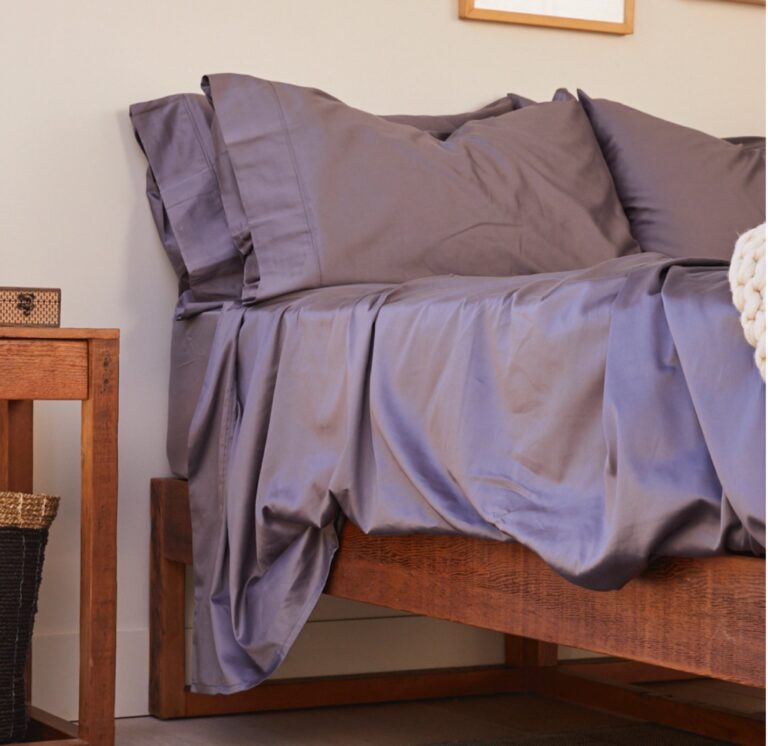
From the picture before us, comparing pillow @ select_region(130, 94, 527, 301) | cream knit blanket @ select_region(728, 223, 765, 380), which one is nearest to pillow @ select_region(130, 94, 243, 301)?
pillow @ select_region(130, 94, 527, 301)

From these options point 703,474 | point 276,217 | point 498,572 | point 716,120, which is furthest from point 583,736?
point 716,120

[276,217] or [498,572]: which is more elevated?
[276,217]

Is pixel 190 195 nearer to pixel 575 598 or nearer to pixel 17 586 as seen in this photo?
pixel 17 586

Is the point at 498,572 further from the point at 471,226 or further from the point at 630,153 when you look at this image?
the point at 630,153

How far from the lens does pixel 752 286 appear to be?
3.23ft

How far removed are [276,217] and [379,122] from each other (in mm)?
267

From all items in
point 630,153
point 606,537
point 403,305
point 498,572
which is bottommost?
point 498,572

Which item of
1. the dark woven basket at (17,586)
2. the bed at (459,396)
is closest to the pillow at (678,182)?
the bed at (459,396)

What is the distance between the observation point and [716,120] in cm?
287

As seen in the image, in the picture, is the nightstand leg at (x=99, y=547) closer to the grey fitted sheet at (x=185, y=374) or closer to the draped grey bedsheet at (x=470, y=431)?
the draped grey bedsheet at (x=470, y=431)

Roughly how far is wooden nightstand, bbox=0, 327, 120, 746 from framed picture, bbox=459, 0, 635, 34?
1.18 m

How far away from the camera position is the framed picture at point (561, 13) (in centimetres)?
260

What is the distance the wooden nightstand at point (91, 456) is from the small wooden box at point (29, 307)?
4 cm

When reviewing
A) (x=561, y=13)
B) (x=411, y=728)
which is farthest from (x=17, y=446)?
(x=561, y=13)
